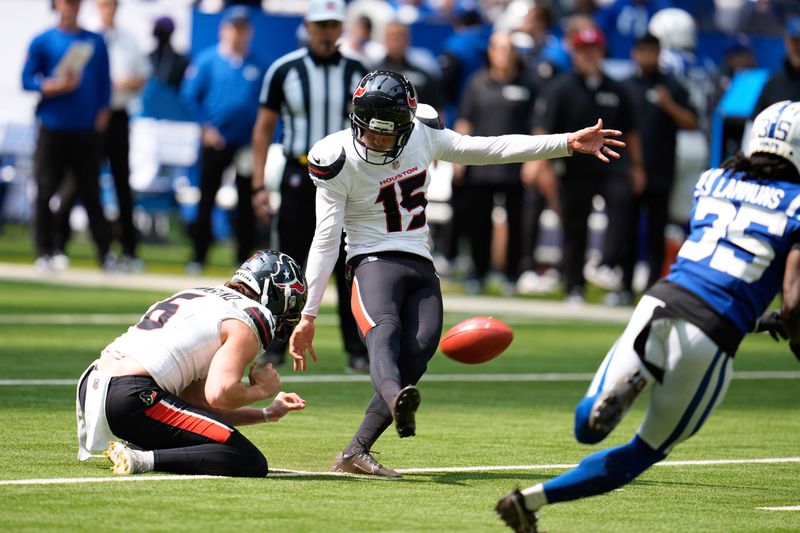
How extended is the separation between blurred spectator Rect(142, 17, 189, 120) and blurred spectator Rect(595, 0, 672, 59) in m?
5.80

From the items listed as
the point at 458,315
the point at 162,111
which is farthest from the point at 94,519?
the point at 162,111

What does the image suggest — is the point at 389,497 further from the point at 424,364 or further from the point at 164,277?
the point at 164,277

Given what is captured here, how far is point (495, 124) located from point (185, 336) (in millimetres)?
9755

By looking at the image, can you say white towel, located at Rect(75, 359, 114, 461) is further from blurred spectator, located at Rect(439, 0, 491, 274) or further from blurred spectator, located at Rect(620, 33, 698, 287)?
blurred spectator, located at Rect(439, 0, 491, 274)

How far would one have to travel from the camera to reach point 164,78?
68.9ft

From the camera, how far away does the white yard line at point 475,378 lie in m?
9.78

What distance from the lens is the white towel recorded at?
6.70 metres

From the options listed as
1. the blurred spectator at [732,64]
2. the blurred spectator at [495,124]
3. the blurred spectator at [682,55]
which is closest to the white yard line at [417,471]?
the blurred spectator at [495,124]

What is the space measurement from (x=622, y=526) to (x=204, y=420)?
1826mm

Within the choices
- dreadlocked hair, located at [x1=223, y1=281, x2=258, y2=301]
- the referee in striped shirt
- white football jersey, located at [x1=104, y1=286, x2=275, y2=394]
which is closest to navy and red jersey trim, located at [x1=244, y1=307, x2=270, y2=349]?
white football jersey, located at [x1=104, y1=286, x2=275, y2=394]

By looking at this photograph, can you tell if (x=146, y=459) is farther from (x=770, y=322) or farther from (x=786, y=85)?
(x=786, y=85)

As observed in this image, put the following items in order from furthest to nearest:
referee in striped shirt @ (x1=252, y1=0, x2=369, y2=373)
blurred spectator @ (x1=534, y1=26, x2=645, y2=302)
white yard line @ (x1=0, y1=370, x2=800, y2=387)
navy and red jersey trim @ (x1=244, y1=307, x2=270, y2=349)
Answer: blurred spectator @ (x1=534, y1=26, x2=645, y2=302) < referee in striped shirt @ (x1=252, y1=0, x2=369, y2=373) < white yard line @ (x1=0, y1=370, x2=800, y2=387) < navy and red jersey trim @ (x1=244, y1=307, x2=270, y2=349)

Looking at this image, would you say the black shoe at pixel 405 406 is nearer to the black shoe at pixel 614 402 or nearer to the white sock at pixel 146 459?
the black shoe at pixel 614 402

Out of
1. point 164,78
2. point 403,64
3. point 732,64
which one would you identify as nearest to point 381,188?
point 403,64
